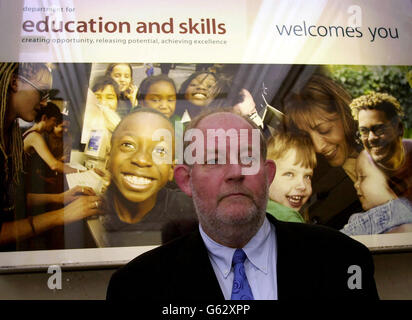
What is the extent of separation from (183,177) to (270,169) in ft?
1.30

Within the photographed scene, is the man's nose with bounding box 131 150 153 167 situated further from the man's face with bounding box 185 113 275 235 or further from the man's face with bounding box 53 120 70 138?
the man's face with bounding box 53 120 70 138

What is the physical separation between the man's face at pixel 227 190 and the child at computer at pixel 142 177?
0.26 ft

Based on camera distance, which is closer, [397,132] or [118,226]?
[118,226]

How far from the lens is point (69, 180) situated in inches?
76.4

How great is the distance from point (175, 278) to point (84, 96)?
0.91 metres

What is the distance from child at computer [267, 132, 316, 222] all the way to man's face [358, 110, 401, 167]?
12.0 inches

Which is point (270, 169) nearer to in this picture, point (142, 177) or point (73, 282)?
point (142, 177)

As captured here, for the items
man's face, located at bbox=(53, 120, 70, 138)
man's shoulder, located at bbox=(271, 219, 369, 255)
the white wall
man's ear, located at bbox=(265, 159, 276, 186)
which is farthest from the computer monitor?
man's shoulder, located at bbox=(271, 219, 369, 255)

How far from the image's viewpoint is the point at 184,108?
1982mm

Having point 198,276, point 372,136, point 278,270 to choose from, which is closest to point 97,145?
point 198,276

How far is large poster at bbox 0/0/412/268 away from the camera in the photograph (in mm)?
1944

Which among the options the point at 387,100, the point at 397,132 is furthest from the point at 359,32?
the point at 397,132

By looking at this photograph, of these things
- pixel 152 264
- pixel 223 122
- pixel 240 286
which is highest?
pixel 223 122
